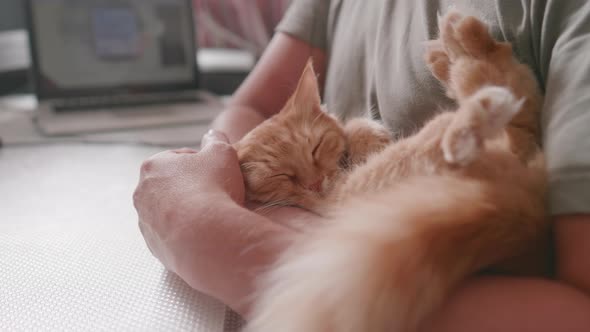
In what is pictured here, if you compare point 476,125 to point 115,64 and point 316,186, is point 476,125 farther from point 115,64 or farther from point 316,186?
point 115,64

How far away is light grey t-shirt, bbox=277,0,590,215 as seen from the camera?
0.57m

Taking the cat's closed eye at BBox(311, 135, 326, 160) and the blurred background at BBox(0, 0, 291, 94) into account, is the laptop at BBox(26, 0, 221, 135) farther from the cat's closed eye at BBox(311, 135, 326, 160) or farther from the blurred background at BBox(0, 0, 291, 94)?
the cat's closed eye at BBox(311, 135, 326, 160)

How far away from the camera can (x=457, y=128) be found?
624 mm

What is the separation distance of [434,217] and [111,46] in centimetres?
179

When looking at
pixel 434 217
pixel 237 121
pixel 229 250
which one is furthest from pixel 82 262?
pixel 434 217

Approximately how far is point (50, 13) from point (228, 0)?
90cm

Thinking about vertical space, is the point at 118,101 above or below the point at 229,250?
below

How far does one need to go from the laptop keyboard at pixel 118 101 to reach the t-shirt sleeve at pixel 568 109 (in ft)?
5.30

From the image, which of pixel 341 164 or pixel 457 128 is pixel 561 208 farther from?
pixel 341 164

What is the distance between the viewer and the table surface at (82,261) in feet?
2.51

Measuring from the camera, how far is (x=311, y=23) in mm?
1345

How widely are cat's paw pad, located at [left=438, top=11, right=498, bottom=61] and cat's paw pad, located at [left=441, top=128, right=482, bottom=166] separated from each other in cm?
21

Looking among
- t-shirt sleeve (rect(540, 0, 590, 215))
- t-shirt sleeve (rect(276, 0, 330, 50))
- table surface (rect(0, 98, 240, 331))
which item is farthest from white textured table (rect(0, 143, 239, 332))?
t-shirt sleeve (rect(276, 0, 330, 50))

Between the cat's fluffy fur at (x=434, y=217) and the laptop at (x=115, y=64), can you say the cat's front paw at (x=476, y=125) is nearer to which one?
the cat's fluffy fur at (x=434, y=217)
